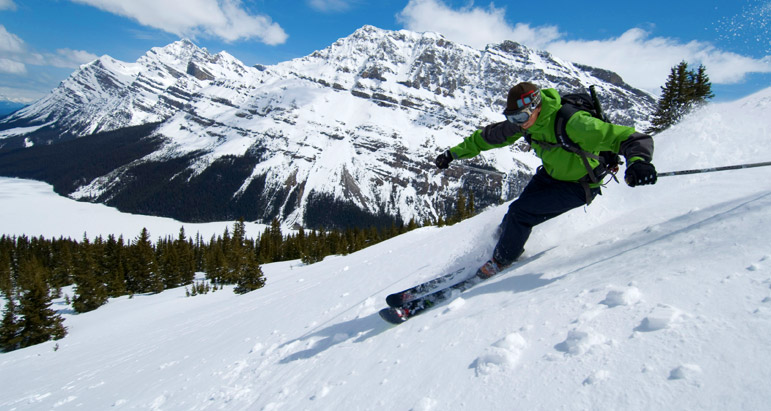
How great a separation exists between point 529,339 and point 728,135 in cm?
864

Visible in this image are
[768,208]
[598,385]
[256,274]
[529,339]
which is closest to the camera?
[598,385]

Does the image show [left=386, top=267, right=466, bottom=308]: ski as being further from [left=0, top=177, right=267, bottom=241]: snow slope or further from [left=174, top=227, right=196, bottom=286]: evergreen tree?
[left=0, top=177, right=267, bottom=241]: snow slope

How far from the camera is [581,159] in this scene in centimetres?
495

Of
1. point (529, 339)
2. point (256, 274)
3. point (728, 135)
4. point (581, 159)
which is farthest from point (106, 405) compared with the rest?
point (256, 274)

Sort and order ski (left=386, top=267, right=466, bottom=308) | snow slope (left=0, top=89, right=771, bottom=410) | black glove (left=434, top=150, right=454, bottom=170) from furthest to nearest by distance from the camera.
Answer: black glove (left=434, top=150, right=454, bottom=170) < ski (left=386, top=267, right=466, bottom=308) < snow slope (left=0, top=89, right=771, bottom=410)

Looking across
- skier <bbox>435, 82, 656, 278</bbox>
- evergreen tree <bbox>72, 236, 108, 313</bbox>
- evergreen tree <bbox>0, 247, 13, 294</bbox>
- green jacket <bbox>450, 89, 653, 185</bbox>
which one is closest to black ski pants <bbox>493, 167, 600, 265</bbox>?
skier <bbox>435, 82, 656, 278</bbox>

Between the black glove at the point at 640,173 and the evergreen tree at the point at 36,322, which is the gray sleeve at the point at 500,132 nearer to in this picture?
the black glove at the point at 640,173

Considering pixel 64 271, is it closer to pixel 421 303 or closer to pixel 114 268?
pixel 114 268

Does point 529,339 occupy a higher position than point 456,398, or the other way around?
point 529,339

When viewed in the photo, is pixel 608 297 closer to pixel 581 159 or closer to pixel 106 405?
pixel 581 159

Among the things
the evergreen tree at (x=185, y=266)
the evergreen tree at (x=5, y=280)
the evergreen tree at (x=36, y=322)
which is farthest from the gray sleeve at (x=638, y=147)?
the evergreen tree at (x=5, y=280)

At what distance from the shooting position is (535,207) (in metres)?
5.59

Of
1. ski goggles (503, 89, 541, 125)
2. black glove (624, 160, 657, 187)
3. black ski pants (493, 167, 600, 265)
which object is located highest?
ski goggles (503, 89, 541, 125)

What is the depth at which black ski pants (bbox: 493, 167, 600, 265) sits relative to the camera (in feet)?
17.9
